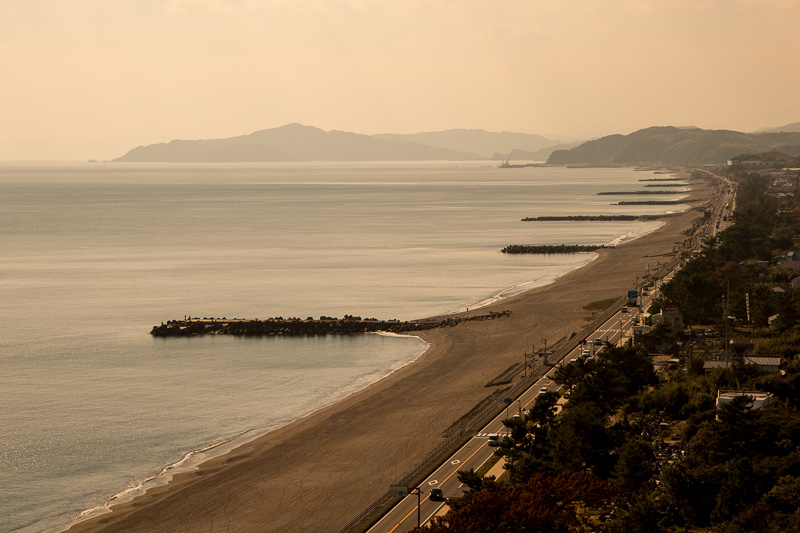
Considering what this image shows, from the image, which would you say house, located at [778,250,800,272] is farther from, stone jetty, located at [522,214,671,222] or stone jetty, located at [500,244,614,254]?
stone jetty, located at [522,214,671,222]

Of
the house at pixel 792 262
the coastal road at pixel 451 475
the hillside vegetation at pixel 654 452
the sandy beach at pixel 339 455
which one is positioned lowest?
the sandy beach at pixel 339 455

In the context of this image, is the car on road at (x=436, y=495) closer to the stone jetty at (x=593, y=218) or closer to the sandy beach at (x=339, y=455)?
the sandy beach at (x=339, y=455)

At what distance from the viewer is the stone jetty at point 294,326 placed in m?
68.5

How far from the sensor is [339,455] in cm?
4000

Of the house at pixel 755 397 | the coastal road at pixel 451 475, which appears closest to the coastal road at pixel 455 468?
the coastal road at pixel 451 475

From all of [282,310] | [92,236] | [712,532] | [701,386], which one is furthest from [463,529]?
[92,236]

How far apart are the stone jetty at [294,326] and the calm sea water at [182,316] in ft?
6.03

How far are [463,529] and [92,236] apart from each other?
13721 centimetres

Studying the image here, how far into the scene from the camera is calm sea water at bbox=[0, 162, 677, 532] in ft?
135

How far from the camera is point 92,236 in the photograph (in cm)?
14775

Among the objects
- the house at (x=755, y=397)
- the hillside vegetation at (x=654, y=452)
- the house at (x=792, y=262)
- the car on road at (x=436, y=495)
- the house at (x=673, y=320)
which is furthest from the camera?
the house at (x=792, y=262)

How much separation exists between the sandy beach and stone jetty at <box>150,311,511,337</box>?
3.38 metres

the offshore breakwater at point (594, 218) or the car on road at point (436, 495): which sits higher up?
the offshore breakwater at point (594, 218)

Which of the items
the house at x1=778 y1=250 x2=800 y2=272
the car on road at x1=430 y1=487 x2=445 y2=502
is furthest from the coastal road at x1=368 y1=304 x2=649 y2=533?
the house at x1=778 y1=250 x2=800 y2=272
